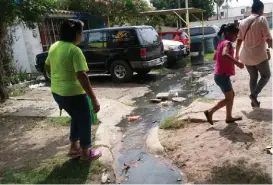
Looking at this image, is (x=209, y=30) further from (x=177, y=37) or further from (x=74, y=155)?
(x=74, y=155)

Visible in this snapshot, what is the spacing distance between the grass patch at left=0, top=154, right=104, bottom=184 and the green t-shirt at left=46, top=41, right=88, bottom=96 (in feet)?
3.21

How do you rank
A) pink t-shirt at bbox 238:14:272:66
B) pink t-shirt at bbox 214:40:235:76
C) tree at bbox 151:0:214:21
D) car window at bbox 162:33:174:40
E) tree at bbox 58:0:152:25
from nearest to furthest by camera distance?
pink t-shirt at bbox 214:40:235:76, pink t-shirt at bbox 238:14:272:66, car window at bbox 162:33:174:40, tree at bbox 58:0:152:25, tree at bbox 151:0:214:21

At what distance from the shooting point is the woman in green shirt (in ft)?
12.0

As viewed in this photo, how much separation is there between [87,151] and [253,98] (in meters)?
3.12

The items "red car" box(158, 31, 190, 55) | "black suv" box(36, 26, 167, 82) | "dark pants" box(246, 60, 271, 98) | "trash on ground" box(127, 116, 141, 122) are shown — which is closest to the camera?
"dark pants" box(246, 60, 271, 98)

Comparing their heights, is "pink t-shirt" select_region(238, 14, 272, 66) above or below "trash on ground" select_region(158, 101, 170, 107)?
above

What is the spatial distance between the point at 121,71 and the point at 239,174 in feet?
24.2

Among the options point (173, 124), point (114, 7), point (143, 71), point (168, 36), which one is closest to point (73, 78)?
point (173, 124)

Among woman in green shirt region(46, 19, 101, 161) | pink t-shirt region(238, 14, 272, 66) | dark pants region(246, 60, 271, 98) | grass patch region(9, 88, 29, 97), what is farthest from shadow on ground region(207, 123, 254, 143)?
grass patch region(9, 88, 29, 97)

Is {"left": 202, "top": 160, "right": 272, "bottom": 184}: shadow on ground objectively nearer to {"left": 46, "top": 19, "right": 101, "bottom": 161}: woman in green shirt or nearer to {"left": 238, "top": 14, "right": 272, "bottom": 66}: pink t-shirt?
{"left": 46, "top": 19, "right": 101, "bottom": 161}: woman in green shirt

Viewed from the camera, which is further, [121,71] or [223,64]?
[121,71]

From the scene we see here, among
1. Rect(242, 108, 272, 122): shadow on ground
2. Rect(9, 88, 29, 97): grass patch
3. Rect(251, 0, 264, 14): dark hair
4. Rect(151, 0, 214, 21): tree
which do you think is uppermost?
Rect(151, 0, 214, 21): tree

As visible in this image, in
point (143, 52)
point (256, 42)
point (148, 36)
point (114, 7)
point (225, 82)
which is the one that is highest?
point (114, 7)

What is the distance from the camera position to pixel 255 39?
17.1 feet
